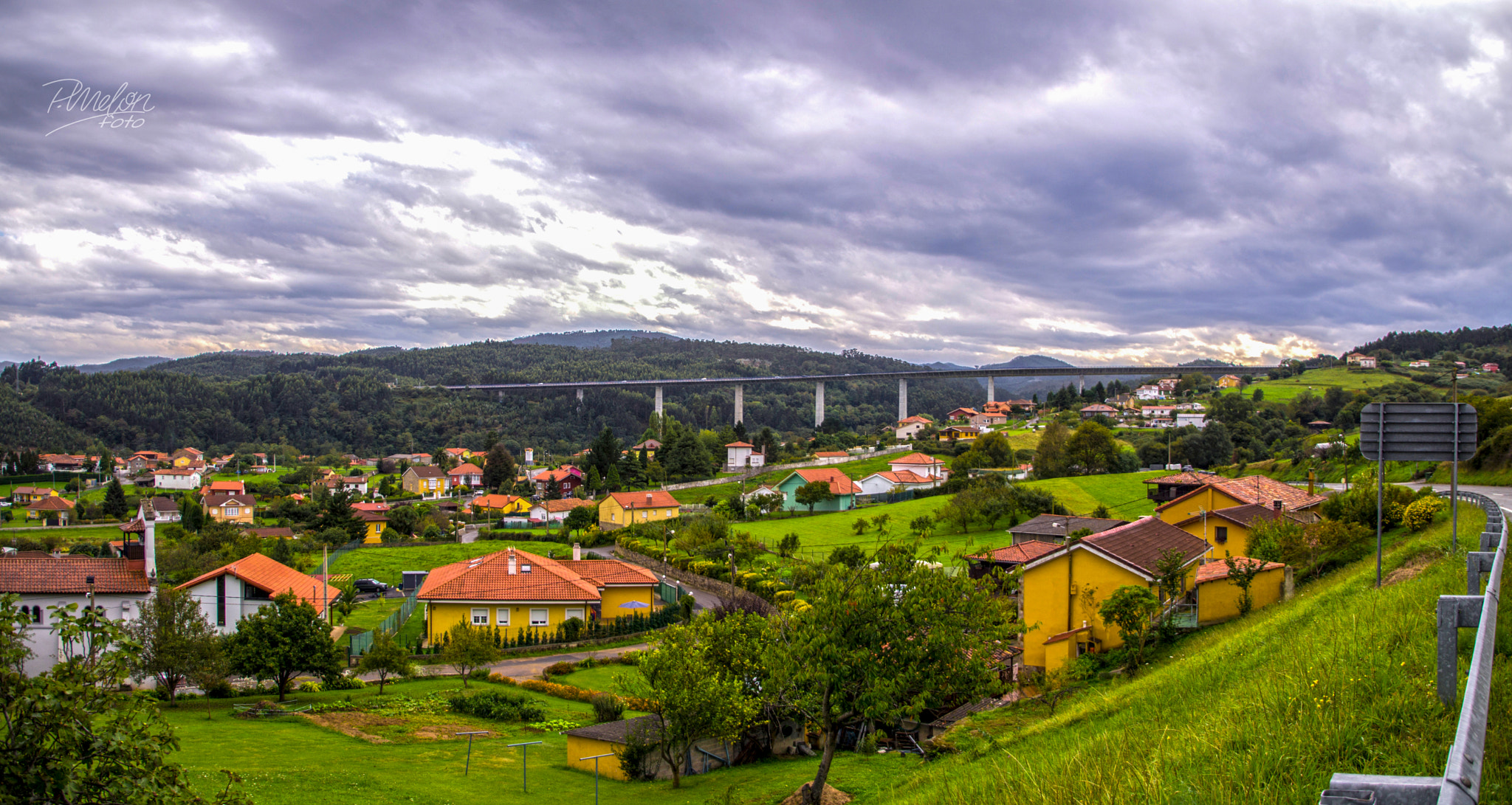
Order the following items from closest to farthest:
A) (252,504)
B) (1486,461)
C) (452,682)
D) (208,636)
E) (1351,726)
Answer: (1351,726) → (208,636) → (452,682) → (1486,461) → (252,504)

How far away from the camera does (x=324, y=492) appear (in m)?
72.8

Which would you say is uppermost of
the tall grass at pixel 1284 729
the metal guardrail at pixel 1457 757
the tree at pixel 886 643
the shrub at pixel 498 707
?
the metal guardrail at pixel 1457 757

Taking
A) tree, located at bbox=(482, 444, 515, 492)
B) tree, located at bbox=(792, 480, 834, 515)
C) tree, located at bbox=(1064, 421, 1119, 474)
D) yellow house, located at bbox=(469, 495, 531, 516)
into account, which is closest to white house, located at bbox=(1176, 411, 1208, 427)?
tree, located at bbox=(1064, 421, 1119, 474)

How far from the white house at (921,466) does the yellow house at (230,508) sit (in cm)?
5562

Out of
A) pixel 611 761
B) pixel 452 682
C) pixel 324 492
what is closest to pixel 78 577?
pixel 452 682

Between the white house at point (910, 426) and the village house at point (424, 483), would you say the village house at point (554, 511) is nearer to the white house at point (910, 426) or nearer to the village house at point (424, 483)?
the village house at point (424, 483)

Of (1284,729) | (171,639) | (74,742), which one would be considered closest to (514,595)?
(171,639)

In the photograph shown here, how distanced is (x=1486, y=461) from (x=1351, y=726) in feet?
122

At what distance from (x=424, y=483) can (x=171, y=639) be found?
76.8 meters

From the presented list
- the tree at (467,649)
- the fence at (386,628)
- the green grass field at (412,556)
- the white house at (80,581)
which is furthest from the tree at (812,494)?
the white house at (80,581)

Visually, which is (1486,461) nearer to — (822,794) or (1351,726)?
(822,794)

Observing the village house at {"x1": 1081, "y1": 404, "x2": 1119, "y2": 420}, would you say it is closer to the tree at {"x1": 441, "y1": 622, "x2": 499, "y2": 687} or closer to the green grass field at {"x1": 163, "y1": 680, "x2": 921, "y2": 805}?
the tree at {"x1": 441, "y1": 622, "x2": 499, "y2": 687}

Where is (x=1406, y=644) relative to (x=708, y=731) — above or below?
above

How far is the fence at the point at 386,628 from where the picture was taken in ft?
90.2
